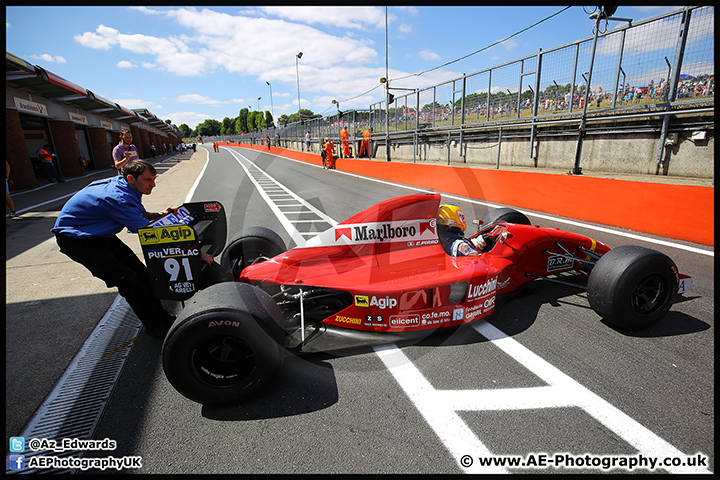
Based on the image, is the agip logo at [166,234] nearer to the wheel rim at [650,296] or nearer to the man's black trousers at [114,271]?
the man's black trousers at [114,271]

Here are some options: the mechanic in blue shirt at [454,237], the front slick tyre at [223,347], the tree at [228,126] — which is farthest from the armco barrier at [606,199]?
the tree at [228,126]

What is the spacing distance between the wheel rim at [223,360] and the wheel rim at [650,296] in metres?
3.46

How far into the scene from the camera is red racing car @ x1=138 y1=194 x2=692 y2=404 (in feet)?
8.21

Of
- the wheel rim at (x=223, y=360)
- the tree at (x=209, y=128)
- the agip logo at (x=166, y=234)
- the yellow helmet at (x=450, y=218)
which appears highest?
the tree at (x=209, y=128)

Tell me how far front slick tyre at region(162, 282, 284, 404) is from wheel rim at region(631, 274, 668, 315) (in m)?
3.27

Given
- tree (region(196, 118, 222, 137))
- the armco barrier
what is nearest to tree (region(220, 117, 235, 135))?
tree (region(196, 118, 222, 137))

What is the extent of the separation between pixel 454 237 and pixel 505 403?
206 cm

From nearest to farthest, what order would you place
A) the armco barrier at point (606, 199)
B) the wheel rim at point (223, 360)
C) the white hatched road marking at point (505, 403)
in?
the white hatched road marking at point (505, 403) < the wheel rim at point (223, 360) < the armco barrier at point (606, 199)

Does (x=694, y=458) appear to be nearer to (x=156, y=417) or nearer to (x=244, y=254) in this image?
(x=156, y=417)

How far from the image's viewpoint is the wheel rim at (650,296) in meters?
3.29

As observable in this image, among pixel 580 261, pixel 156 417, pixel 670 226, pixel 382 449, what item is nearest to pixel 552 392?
pixel 382 449

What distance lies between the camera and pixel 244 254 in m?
4.20

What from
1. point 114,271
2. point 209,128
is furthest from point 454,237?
point 209,128

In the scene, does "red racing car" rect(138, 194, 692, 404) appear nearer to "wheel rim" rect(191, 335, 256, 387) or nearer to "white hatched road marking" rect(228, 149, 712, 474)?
"wheel rim" rect(191, 335, 256, 387)
